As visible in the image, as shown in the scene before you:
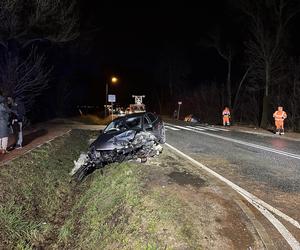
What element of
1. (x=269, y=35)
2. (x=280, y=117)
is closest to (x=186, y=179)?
(x=280, y=117)

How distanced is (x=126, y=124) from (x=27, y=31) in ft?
31.5

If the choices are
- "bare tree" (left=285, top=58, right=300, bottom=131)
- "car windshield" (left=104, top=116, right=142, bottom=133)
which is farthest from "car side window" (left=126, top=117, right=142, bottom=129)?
"bare tree" (left=285, top=58, right=300, bottom=131)

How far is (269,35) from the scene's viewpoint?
26016 mm

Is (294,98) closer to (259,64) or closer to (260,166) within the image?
(259,64)

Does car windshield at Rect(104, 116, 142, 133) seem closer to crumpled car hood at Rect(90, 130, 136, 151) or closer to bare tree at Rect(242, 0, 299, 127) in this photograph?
crumpled car hood at Rect(90, 130, 136, 151)

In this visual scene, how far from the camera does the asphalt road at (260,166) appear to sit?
6691 millimetres

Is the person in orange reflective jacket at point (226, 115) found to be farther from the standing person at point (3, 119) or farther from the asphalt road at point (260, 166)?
the standing person at point (3, 119)

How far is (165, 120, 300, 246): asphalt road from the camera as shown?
6691 mm

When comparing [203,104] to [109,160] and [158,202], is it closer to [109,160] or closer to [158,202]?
[109,160]

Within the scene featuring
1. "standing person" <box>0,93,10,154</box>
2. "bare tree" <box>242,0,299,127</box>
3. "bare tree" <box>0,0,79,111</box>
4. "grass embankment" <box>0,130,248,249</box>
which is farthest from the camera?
"bare tree" <box>242,0,299,127</box>

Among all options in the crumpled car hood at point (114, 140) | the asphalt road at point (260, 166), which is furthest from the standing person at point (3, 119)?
the asphalt road at point (260, 166)

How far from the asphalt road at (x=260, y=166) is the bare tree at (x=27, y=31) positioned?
8.87 meters

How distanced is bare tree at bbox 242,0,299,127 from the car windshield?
56.5ft

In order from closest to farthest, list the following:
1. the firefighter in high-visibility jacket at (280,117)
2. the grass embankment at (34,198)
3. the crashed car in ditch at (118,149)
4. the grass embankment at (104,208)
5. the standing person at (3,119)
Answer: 1. the grass embankment at (104,208)
2. the grass embankment at (34,198)
3. the standing person at (3,119)
4. the crashed car in ditch at (118,149)
5. the firefighter in high-visibility jacket at (280,117)
